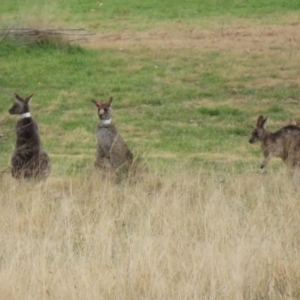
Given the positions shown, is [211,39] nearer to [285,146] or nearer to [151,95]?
[151,95]

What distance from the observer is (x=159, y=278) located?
6426 millimetres

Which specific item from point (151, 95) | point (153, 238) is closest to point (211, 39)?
point (151, 95)

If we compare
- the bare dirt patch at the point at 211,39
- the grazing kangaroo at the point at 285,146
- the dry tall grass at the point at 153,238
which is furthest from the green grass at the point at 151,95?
the dry tall grass at the point at 153,238

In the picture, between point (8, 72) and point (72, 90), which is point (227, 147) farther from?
point (8, 72)

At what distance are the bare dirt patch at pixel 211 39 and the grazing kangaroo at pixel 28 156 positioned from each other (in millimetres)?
10398

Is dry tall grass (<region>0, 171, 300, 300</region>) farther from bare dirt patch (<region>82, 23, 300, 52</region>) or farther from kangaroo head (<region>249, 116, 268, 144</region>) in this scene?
bare dirt patch (<region>82, 23, 300, 52</region>)

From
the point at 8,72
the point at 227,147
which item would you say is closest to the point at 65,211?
the point at 227,147

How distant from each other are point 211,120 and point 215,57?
4642mm

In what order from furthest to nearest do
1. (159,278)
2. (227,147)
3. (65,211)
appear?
(227,147) < (65,211) < (159,278)

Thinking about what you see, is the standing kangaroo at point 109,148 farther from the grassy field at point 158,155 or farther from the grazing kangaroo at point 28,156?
the grazing kangaroo at point 28,156

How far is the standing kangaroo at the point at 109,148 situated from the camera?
35.4ft

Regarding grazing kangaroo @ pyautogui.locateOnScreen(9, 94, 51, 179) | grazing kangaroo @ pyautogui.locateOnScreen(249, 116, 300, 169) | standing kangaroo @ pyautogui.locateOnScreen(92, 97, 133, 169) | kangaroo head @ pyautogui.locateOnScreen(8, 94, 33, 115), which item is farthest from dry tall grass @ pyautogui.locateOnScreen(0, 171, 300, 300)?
kangaroo head @ pyautogui.locateOnScreen(8, 94, 33, 115)

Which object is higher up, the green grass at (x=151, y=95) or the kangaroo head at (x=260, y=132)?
the kangaroo head at (x=260, y=132)

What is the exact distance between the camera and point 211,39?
853 inches
